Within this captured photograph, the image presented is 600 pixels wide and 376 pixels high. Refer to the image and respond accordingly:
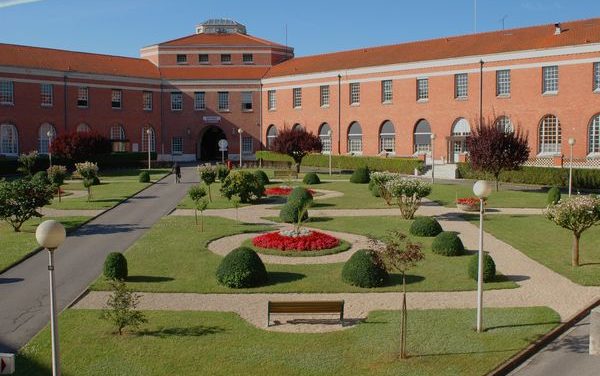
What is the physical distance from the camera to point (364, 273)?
1953cm

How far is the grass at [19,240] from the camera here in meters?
23.6

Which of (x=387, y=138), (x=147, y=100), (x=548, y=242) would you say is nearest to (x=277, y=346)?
(x=548, y=242)

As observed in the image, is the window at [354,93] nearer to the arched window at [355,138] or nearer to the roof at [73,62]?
the arched window at [355,138]

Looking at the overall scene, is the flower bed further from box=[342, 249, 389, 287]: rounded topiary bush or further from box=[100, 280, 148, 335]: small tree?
box=[100, 280, 148, 335]: small tree

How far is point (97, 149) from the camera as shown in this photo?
57.6m

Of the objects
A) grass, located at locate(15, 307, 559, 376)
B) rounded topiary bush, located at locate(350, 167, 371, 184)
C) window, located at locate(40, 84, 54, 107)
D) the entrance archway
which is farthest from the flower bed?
the entrance archway

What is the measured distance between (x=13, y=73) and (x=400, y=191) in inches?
1703

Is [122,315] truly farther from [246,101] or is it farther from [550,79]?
[246,101]

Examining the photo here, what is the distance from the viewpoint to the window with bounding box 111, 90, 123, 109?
69.0 m

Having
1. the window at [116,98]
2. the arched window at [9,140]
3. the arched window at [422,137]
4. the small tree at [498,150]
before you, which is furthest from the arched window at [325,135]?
the arched window at [9,140]

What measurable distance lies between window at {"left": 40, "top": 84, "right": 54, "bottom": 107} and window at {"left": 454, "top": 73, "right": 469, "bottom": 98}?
36.8m

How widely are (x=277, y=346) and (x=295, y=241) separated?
1068 cm

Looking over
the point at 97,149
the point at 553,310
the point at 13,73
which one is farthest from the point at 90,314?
the point at 13,73

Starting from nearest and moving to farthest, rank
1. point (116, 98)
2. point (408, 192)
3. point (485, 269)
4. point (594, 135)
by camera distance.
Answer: point (485, 269)
point (408, 192)
point (594, 135)
point (116, 98)
